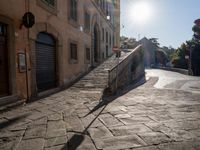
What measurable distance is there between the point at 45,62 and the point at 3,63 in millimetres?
3216

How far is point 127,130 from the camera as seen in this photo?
17.4 ft

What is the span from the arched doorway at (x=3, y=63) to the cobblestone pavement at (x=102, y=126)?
92 centimetres

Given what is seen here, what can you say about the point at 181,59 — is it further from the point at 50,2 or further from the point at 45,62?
the point at 45,62

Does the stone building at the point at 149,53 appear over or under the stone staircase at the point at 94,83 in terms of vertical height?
over

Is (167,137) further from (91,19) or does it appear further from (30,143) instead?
(91,19)

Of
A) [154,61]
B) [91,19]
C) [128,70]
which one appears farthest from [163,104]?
[154,61]

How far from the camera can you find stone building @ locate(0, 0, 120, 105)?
802cm

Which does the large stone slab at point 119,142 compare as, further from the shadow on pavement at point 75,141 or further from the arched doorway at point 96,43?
the arched doorway at point 96,43

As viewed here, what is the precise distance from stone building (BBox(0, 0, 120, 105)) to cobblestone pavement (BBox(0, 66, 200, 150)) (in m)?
1.17

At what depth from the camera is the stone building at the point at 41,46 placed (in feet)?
26.3

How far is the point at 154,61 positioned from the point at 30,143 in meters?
69.9

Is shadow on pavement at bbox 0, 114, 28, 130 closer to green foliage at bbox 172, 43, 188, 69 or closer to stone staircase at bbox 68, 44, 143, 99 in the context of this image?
stone staircase at bbox 68, 44, 143, 99

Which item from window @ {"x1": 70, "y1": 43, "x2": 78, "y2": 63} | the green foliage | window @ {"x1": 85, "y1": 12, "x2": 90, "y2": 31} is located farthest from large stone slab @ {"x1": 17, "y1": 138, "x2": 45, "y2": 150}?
the green foliage

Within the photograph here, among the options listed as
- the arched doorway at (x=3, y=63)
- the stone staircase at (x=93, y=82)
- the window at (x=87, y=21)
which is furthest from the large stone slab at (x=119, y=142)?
the window at (x=87, y=21)
